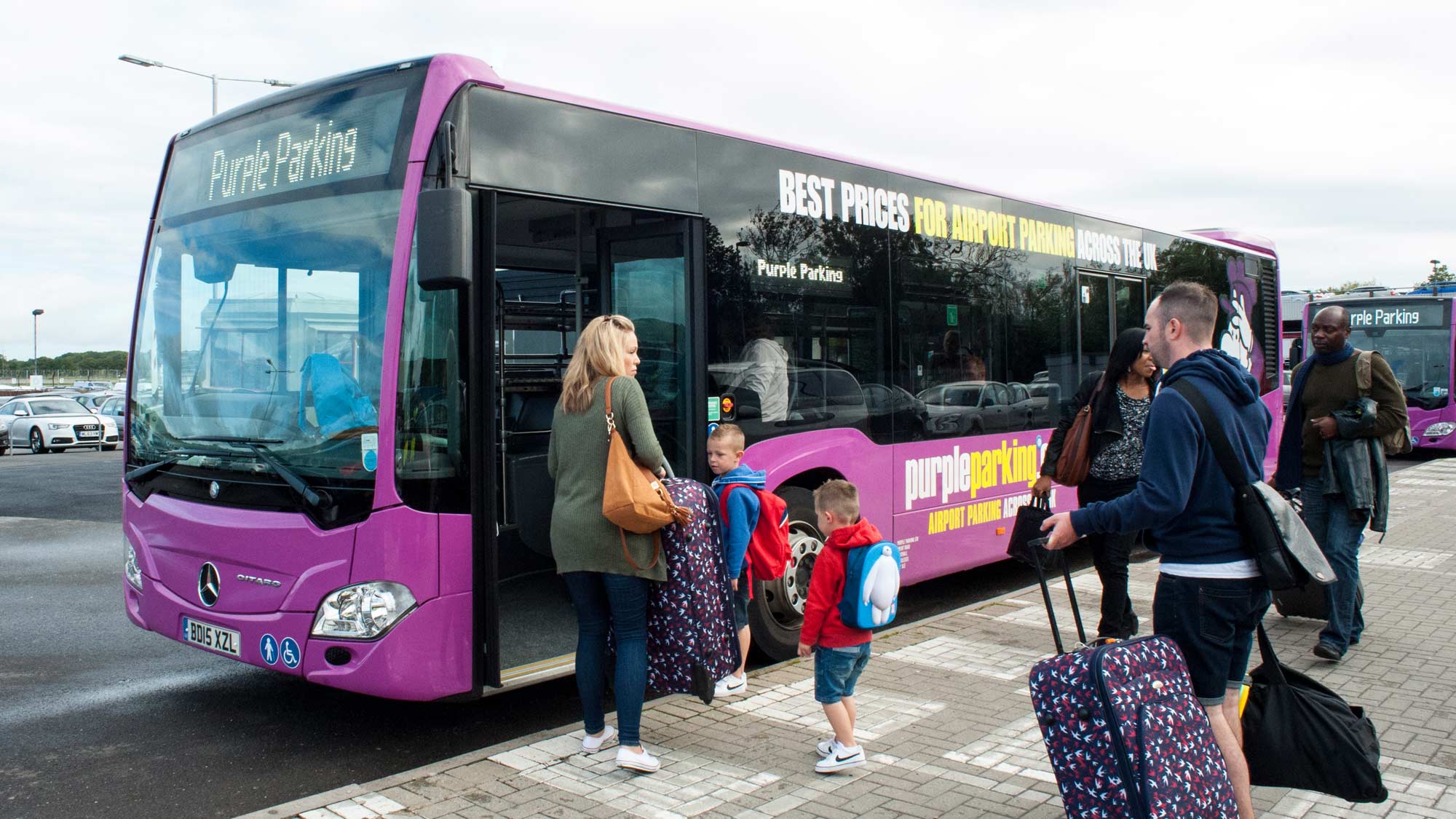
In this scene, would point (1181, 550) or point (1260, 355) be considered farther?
point (1260, 355)

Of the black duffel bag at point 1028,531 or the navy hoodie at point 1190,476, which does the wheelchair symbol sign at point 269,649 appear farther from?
the navy hoodie at point 1190,476

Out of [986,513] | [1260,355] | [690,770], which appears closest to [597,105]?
[690,770]

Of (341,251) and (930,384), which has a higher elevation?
(341,251)

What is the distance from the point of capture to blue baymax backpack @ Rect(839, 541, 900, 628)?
14.5 ft

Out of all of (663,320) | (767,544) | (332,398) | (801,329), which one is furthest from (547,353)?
(332,398)

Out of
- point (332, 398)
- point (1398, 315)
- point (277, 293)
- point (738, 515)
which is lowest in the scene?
point (738, 515)

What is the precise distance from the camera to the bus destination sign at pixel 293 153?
16.2ft

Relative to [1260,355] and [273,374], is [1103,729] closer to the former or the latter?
[273,374]

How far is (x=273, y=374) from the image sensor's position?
5.08 m

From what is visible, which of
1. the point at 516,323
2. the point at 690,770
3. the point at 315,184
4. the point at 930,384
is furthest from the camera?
the point at 930,384

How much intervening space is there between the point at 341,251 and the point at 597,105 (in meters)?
1.42

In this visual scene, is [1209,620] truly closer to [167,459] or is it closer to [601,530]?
[601,530]

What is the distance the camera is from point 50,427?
30.5m

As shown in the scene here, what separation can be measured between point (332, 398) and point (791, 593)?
114 inches
